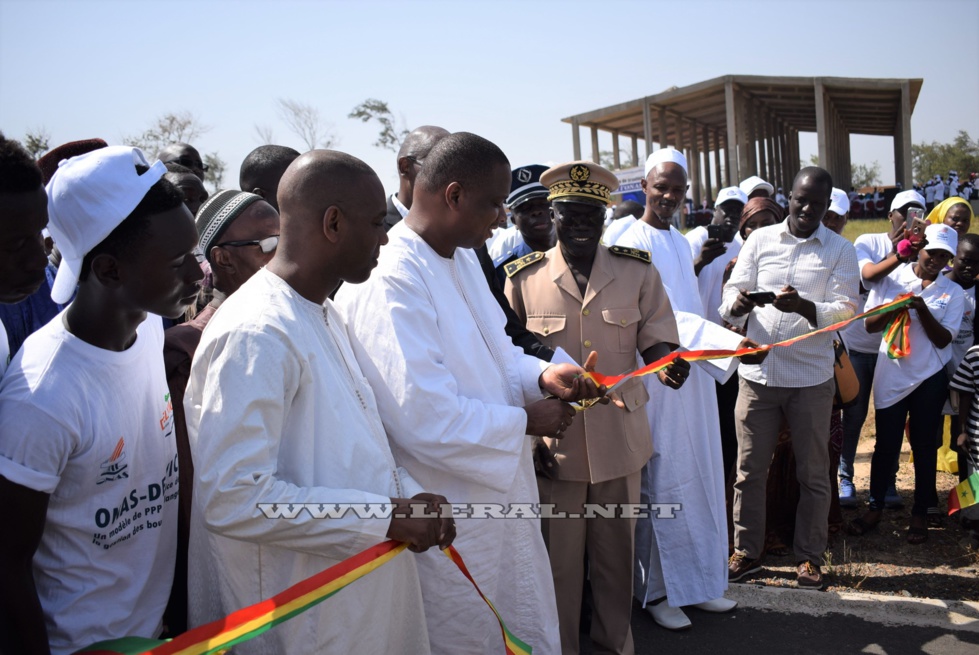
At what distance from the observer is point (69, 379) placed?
5.88 feet

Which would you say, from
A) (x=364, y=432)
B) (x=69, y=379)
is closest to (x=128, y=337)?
(x=69, y=379)

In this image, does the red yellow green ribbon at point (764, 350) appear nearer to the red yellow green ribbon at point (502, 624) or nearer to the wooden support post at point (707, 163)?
the red yellow green ribbon at point (502, 624)

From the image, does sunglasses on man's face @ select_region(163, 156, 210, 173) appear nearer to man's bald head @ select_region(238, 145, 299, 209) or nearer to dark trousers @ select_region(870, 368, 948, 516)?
man's bald head @ select_region(238, 145, 299, 209)

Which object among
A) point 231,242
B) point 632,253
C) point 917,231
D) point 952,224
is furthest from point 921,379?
point 231,242

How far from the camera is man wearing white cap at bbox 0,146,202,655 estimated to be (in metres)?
1.68

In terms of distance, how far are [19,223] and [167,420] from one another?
2.12 feet

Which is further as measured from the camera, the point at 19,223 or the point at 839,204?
the point at 839,204

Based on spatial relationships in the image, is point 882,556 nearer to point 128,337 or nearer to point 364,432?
point 364,432

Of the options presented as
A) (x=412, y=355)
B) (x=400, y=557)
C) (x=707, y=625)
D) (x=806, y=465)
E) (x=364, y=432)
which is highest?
(x=412, y=355)

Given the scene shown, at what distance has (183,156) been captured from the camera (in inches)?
196

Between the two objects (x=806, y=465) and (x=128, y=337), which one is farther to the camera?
(x=806, y=465)

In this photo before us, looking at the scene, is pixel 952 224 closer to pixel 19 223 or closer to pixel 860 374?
pixel 860 374

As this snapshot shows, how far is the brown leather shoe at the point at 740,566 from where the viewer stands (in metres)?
4.74

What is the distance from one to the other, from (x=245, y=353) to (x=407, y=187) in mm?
2042
